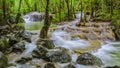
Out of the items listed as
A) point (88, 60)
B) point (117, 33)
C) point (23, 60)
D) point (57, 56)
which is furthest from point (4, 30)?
point (88, 60)

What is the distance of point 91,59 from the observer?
11.4 metres

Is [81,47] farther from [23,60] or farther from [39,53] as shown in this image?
[23,60]

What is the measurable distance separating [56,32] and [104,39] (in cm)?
432

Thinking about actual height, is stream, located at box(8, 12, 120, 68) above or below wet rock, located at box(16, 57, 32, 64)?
below

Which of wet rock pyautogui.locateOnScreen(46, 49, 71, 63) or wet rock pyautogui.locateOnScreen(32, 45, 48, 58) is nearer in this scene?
wet rock pyautogui.locateOnScreen(46, 49, 71, 63)

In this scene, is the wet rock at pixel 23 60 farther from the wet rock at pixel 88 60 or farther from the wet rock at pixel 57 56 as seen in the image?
the wet rock at pixel 88 60

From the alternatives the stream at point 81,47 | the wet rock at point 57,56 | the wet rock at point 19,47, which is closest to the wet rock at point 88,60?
the stream at point 81,47

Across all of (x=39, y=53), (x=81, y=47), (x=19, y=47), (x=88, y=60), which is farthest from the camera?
(x=81, y=47)

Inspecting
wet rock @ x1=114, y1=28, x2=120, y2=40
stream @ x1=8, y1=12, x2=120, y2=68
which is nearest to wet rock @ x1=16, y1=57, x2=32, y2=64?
stream @ x1=8, y1=12, x2=120, y2=68

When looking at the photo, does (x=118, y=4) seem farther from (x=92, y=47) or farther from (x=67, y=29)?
(x=92, y=47)

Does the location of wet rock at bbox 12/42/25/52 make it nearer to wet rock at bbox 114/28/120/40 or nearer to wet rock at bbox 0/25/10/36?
wet rock at bbox 0/25/10/36

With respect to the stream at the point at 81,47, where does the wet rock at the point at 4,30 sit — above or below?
above

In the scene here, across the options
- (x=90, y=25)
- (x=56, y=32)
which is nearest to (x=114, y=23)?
(x=90, y=25)

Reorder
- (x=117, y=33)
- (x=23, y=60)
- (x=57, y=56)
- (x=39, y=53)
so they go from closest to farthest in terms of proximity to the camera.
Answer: (x=23, y=60), (x=57, y=56), (x=39, y=53), (x=117, y=33)
